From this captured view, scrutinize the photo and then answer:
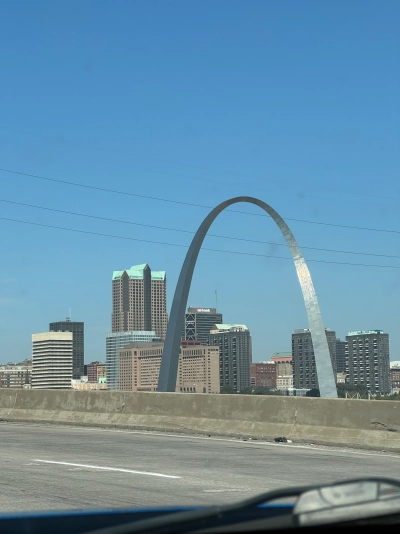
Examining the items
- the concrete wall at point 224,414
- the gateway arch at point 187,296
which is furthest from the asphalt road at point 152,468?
the gateway arch at point 187,296

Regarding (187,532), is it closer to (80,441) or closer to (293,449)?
(293,449)

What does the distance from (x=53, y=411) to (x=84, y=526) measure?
2048cm

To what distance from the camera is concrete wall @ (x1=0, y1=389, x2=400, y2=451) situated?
1670 cm

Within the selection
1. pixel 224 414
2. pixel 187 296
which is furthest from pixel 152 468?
pixel 187 296

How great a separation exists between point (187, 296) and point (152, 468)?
34.2m

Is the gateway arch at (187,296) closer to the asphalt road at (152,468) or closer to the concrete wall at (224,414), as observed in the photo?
the concrete wall at (224,414)

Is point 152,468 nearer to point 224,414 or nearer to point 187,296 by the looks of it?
point 224,414

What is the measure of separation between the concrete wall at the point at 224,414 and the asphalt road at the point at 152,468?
86 centimetres

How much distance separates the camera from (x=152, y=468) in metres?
12.4

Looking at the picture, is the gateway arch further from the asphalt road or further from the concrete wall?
the asphalt road

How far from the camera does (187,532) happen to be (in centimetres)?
264

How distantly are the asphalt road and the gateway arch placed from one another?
84.1 ft

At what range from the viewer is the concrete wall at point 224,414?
16.7 meters

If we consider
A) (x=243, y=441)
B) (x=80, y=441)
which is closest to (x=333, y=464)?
(x=243, y=441)
